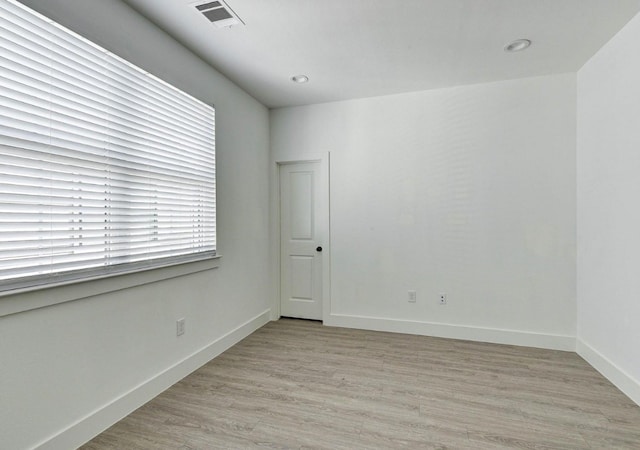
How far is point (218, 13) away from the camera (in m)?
2.20

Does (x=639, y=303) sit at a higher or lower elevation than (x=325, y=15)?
lower

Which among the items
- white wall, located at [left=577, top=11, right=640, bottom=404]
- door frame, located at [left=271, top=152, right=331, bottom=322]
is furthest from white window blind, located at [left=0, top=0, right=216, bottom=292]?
white wall, located at [left=577, top=11, right=640, bottom=404]

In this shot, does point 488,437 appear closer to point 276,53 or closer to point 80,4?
point 276,53

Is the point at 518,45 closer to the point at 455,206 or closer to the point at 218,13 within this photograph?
the point at 455,206

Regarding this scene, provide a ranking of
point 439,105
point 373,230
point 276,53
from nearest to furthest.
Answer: point 276,53
point 439,105
point 373,230

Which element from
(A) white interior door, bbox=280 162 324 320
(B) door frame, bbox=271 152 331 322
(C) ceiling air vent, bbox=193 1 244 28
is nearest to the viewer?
(C) ceiling air vent, bbox=193 1 244 28

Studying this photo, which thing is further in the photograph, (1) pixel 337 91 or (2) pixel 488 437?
(1) pixel 337 91

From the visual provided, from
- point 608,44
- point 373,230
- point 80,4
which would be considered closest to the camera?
point 80,4

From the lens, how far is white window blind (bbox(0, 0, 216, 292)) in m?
1.53

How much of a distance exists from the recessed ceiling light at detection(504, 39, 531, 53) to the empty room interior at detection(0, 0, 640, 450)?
4 centimetres

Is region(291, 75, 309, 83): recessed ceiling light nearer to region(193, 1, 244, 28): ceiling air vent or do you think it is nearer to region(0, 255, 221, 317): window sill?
region(193, 1, 244, 28): ceiling air vent

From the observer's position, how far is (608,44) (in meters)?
2.57

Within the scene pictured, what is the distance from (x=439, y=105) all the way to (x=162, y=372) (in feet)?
12.0

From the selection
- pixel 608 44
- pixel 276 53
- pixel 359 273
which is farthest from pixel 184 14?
pixel 608 44
